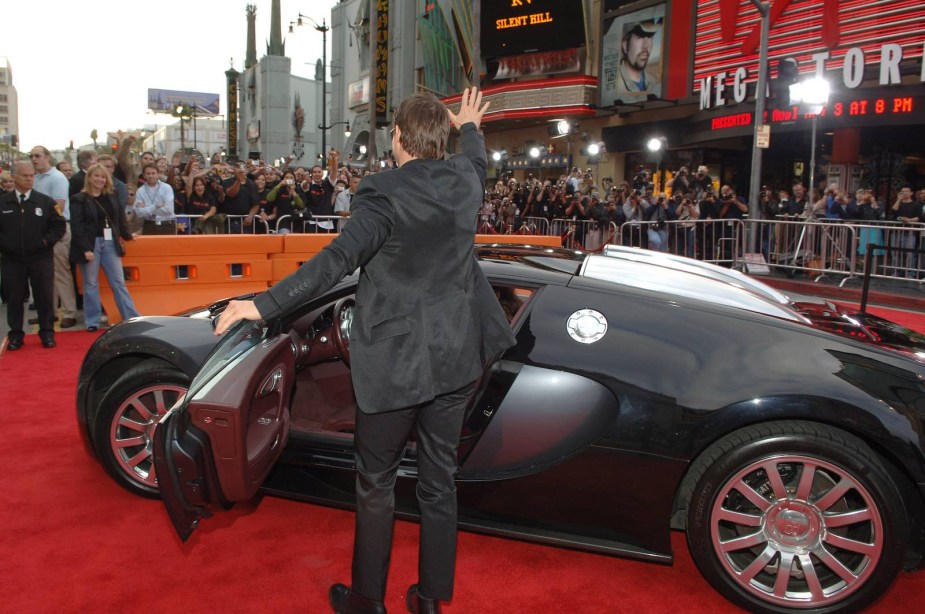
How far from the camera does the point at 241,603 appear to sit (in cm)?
307

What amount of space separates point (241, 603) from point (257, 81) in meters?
86.3

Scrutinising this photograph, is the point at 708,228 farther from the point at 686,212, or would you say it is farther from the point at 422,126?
the point at 422,126

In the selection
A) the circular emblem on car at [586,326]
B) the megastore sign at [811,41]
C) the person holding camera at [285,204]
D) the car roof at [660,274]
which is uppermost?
the megastore sign at [811,41]

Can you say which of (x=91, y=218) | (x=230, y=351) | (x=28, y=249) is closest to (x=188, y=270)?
(x=91, y=218)

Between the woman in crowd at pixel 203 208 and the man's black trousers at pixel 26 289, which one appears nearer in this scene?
the man's black trousers at pixel 26 289

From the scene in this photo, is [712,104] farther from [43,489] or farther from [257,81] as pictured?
[257,81]

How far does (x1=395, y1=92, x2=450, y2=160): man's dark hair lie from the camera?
2.44 m

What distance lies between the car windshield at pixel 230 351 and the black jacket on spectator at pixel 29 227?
5209 mm

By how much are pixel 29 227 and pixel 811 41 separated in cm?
2036

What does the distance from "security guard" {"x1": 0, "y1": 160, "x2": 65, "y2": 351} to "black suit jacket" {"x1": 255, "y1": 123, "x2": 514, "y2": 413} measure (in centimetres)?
613

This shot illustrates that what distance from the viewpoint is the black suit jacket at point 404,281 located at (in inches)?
93.4

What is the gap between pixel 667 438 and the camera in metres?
2.94

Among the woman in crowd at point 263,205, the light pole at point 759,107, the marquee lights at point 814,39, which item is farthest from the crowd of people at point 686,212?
the woman in crowd at point 263,205

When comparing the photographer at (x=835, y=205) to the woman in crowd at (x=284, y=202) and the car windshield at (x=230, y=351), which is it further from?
the car windshield at (x=230, y=351)
